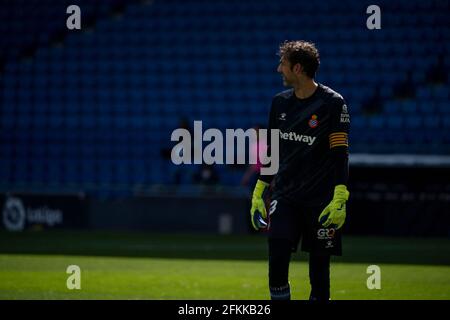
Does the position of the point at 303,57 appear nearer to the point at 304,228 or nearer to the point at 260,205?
the point at 260,205

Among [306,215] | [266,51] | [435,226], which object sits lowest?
[435,226]

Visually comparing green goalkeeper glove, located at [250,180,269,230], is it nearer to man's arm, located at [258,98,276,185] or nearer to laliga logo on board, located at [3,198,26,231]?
man's arm, located at [258,98,276,185]

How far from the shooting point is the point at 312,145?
787 centimetres

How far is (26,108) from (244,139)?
24.8 feet

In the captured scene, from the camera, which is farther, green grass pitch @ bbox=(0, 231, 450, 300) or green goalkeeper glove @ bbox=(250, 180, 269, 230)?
green grass pitch @ bbox=(0, 231, 450, 300)

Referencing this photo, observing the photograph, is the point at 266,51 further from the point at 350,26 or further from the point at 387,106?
the point at 387,106

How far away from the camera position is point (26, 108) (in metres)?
27.3

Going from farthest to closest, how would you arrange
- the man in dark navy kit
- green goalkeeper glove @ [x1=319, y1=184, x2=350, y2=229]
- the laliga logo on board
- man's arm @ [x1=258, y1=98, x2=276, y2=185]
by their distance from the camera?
1. the laliga logo on board
2. man's arm @ [x1=258, y1=98, x2=276, y2=185]
3. the man in dark navy kit
4. green goalkeeper glove @ [x1=319, y1=184, x2=350, y2=229]

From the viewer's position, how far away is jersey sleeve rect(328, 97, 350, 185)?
776 centimetres

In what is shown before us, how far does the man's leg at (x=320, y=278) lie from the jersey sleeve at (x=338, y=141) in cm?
64

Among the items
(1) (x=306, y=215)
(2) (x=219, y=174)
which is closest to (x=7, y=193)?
(2) (x=219, y=174)

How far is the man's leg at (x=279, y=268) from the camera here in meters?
7.64

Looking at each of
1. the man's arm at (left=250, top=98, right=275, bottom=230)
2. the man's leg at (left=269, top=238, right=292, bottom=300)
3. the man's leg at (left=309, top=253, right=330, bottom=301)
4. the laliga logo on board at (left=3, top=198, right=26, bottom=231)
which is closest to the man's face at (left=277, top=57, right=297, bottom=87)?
the man's arm at (left=250, top=98, right=275, bottom=230)
